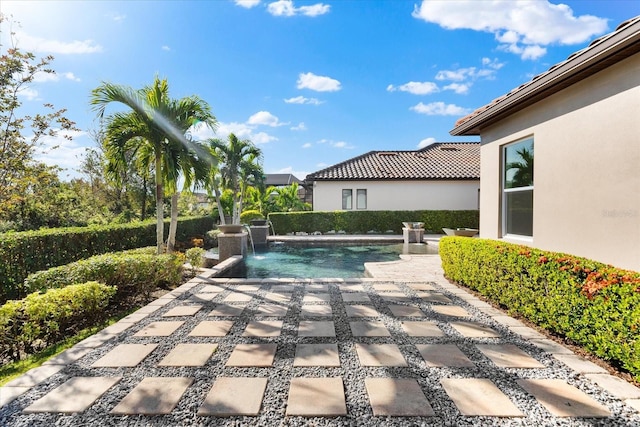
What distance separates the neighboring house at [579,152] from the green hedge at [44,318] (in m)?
7.13

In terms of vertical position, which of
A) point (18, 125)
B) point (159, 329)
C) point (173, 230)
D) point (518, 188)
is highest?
point (18, 125)

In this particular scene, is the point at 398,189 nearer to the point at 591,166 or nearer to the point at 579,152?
the point at 579,152

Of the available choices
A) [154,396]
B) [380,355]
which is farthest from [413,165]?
[154,396]

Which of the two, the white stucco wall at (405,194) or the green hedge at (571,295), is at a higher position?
the white stucco wall at (405,194)

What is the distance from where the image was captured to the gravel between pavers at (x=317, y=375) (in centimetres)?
231

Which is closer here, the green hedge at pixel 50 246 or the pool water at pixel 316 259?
Answer: the green hedge at pixel 50 246

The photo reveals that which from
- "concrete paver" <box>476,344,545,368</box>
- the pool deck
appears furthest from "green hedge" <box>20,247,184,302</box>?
"concrete paver" <box>476,344,545,368</box>

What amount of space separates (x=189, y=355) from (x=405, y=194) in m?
19.4

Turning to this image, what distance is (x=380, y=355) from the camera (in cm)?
335

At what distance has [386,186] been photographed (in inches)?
834

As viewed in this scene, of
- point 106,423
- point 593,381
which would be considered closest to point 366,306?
point 593,381

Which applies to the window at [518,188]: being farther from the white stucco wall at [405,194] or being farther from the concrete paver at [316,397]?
the white stucco wall at [405,194]

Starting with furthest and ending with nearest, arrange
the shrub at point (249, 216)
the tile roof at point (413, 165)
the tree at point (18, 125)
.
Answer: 1. the tile roof at point (413, 165)
2. the shrub at point (249, 216)
3. the tree at point (18, 125)

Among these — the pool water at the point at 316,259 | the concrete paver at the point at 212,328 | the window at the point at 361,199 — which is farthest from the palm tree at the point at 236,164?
the concrete paver at the point at 212,328
